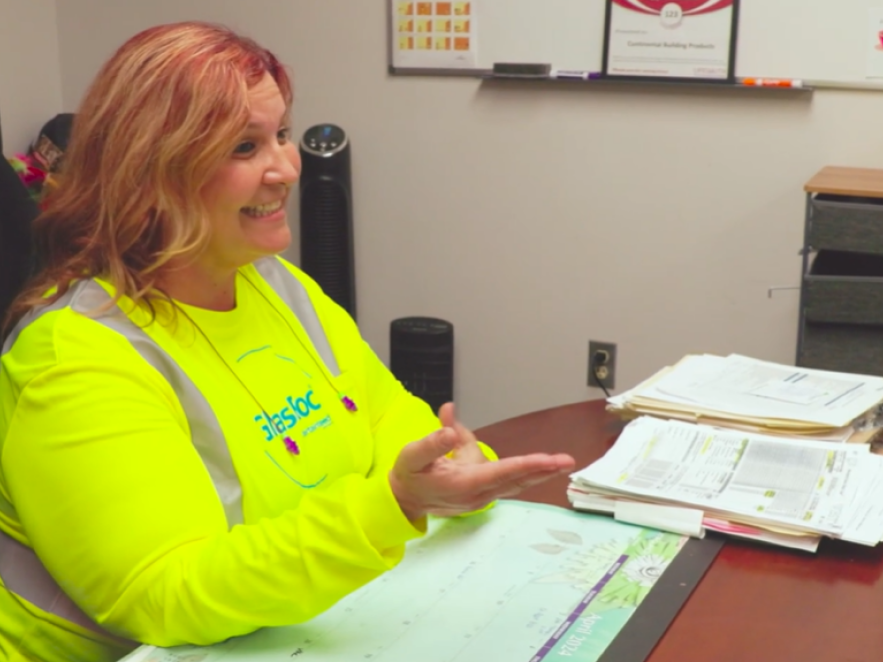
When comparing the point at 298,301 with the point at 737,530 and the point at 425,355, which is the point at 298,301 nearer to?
the point at 737,530

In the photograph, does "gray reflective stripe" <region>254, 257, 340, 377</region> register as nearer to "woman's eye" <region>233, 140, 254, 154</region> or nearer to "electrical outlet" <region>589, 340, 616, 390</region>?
"woman's eye" <region>233, 140, 254, 154</region>

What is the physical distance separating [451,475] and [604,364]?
194 centimetres

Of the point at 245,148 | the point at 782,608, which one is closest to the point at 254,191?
the point at 245,148

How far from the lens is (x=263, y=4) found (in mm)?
3000

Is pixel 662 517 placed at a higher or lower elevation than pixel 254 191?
lower

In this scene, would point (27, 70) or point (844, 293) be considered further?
point (27, 70)

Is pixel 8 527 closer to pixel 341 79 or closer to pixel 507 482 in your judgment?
pixel 507 482

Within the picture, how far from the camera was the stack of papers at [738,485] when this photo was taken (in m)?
1.17

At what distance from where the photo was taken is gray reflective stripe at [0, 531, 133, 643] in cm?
109

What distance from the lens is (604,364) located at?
2.83m

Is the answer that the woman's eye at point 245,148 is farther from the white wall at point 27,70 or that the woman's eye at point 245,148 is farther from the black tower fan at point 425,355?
the white wall at point 27,70

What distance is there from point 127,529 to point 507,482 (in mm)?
350

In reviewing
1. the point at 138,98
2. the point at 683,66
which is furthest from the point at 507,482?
the point at 683,66

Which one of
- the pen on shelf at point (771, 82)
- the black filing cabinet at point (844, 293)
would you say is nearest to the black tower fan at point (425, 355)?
the pen on shelf at point (771, 82)
